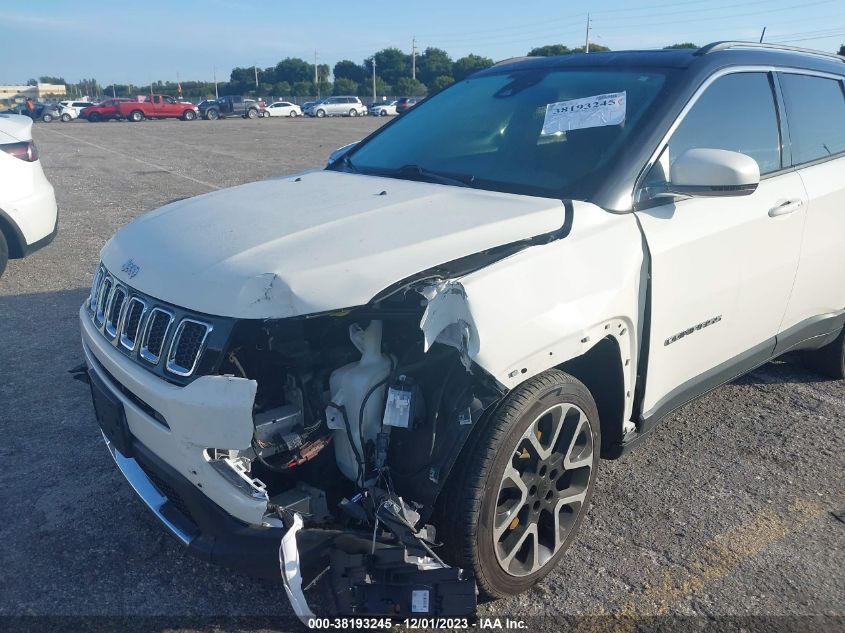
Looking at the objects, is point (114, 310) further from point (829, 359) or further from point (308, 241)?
point (829, 359)

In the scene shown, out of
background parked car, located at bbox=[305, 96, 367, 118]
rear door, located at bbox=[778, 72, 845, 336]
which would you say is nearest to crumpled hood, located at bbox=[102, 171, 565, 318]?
rear door, located at bbox=[778, 72, 845, 336]

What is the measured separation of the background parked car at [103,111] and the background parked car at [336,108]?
12574 millimetres

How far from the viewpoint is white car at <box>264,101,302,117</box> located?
46.8m

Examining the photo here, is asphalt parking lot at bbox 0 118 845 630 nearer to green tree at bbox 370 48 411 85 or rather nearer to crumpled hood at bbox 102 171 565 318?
crumpled hood at bbox 102 171 565 318

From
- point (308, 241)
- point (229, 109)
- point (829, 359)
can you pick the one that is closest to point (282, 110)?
point (229, 109)

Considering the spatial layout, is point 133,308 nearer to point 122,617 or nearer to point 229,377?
point 229,377

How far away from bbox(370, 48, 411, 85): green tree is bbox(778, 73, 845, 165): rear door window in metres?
86.0

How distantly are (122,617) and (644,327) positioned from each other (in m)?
2.23

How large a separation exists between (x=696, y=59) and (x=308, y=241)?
202cm

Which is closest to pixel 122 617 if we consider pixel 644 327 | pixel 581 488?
pixel 581 488

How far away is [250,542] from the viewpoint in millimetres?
2096

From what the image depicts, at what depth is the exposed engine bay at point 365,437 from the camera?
6.91 feet

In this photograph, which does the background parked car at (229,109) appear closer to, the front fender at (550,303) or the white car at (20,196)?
the white car at (20,196)

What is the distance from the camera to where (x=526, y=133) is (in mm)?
3227
